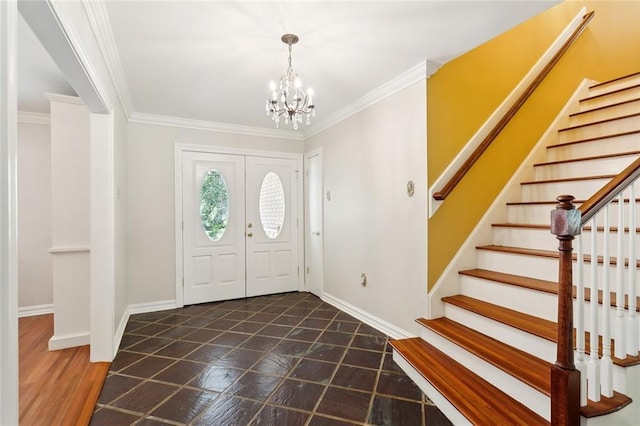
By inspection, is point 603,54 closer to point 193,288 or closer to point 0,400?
point 0,400

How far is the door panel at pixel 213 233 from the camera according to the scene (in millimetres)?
4121

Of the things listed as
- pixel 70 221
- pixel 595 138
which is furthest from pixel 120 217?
pixel 595 138

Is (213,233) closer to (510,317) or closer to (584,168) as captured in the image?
(510,317)

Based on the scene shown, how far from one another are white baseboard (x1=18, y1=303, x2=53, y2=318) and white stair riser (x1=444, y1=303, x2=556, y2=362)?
478 cm

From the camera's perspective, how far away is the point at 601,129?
3.08m

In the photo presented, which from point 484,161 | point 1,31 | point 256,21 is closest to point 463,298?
point 484,161

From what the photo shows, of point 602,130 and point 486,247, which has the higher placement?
point 602,130

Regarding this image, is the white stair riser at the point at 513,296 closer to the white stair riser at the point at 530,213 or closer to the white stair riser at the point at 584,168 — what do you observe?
the white stair riser at the point at 530,213

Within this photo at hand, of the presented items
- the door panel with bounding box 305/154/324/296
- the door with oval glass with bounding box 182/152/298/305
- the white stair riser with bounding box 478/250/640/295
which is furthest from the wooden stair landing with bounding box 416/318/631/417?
the door with oval glass with bounding box 182/152/298/305

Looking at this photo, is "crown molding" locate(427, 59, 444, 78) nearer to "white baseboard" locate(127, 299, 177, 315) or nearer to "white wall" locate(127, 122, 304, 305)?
"white wall" locate(127, 122, 304, 305)

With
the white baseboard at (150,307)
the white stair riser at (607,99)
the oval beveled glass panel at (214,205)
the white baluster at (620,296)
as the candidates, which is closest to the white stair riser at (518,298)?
the white baluster at (620,296)

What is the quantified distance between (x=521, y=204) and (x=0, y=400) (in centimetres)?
355

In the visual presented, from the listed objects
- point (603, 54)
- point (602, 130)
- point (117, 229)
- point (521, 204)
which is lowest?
point (117, 229)

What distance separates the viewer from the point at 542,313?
2.10m
